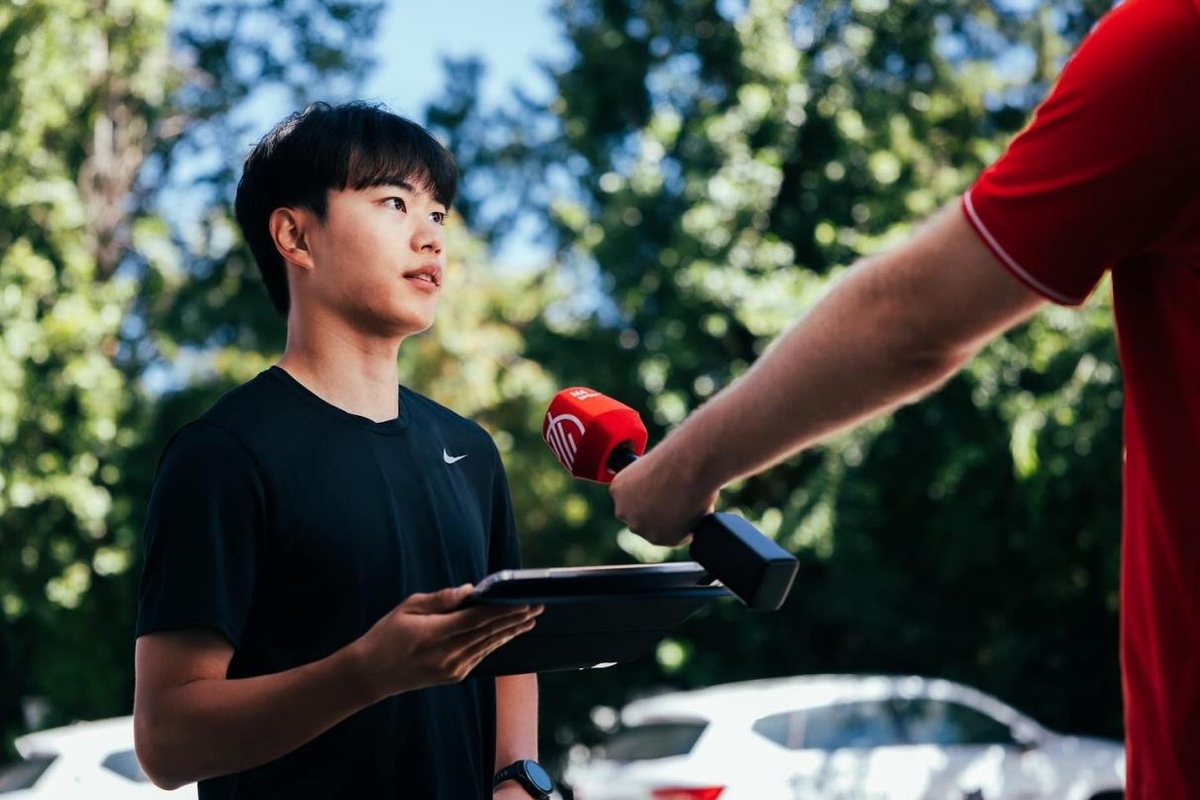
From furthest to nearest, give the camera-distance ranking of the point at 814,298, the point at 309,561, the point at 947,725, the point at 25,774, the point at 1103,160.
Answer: the point at 814,298 < the point at 947,725 < the point at 25,774 < the point at 309,561 < the point at 1103,160

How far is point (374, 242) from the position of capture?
240 cm

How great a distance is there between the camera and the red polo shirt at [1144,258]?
1.27m

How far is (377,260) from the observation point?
239cm

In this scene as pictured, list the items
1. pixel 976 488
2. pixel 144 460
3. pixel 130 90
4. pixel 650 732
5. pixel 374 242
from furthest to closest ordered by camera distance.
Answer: pixel 130 90 → pixel 144 460 → pixel 976 488 → pixel 650 732 → pixel 374 242

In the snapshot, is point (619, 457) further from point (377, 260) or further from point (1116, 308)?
point (1116, 308)

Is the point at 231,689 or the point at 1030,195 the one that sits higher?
the point at 1030,195

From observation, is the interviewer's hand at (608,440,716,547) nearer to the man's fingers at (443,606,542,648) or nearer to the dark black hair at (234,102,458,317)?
the man's fingers at (443,606,542,648)

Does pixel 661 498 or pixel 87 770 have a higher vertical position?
pixel 661 498

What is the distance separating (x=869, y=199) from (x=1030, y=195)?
45.1 feet

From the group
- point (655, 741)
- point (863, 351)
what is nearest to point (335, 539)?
point (863, 351)

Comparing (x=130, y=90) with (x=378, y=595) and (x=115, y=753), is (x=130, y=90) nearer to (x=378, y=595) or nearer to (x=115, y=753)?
(x=115, y=753)

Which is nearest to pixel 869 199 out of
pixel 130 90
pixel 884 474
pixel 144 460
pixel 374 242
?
pixel 884 474

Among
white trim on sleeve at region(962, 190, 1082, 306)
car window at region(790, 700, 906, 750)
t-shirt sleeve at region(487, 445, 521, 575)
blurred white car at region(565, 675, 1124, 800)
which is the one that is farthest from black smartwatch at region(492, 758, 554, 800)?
car window at region(790, 700, 906, 750)

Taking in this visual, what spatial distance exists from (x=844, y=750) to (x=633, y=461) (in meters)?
8.69
